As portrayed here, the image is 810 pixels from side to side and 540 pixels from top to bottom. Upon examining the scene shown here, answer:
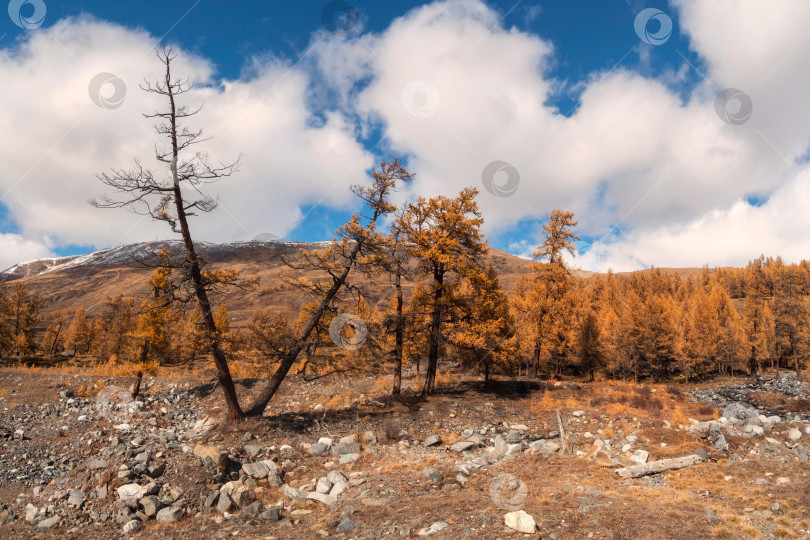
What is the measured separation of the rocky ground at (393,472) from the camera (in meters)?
9.02

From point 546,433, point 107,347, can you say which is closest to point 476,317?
point 546,433

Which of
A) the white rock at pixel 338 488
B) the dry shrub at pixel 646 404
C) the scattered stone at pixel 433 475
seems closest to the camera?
the white rock at pixel 338 488

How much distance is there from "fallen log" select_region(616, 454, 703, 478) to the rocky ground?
0.24 feet

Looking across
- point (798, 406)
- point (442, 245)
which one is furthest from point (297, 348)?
point (798, 406)

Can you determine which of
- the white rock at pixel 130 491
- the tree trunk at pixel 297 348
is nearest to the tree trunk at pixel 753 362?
the tree trunk at pixel 297 348

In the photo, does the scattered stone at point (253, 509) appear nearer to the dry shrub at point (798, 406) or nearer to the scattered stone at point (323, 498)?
the scattered stone at point (323, 498)

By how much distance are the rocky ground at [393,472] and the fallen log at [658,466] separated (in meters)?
0.07

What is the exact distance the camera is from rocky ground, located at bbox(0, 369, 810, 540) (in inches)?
355

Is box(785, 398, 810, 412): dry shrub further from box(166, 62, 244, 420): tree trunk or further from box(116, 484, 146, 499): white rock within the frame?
box(116, 484, 146, 499): white rock

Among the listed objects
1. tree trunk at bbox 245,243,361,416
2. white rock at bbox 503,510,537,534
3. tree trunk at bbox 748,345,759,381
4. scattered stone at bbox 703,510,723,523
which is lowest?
tree trunk at bbox 748,345,759,381

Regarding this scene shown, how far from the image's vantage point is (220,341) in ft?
53.3

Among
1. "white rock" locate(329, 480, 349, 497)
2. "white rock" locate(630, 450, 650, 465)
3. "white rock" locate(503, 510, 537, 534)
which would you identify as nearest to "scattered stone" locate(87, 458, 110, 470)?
"white rock" locate(329, 480, 349, 497)

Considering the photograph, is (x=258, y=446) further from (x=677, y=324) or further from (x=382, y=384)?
(x=677, y=324)

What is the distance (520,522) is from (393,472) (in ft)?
18.7
